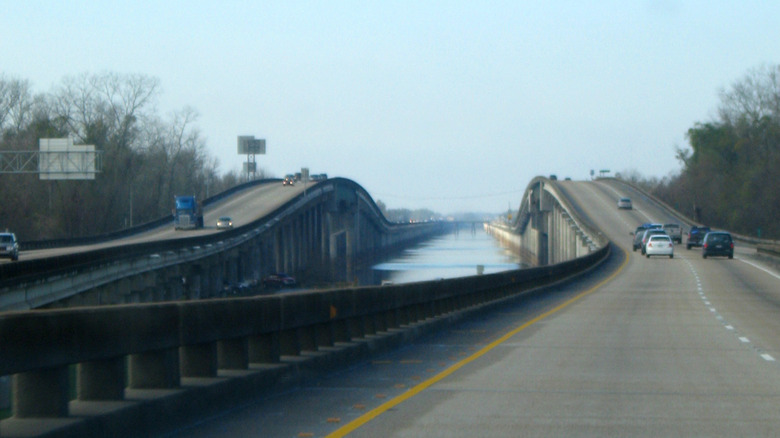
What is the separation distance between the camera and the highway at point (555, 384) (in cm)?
952

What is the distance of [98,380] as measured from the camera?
8.04 m

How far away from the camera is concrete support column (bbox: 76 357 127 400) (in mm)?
8008

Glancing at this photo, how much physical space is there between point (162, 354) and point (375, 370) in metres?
5.66

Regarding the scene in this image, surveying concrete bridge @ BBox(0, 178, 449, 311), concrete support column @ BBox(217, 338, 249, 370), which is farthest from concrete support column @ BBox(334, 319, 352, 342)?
concrete bridge @ BBox(0, 178, 449, 311)

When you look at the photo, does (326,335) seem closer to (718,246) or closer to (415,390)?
(415,390)

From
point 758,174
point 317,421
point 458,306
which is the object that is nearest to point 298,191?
point 758,174

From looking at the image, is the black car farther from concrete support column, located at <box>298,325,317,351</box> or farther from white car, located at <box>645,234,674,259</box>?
concrete support column, located at <box>298,325,317,351</box>

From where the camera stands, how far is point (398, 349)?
17594 mm

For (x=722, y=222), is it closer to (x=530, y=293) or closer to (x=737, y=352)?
(x=530, y=293)

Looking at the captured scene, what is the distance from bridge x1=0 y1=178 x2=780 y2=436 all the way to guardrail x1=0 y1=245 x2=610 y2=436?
0.05 ft

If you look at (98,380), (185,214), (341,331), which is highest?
(185,214)

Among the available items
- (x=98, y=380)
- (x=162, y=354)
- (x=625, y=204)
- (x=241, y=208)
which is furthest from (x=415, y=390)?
(x=625, y=204)

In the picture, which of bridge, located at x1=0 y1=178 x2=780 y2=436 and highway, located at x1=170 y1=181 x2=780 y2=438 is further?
highway, located at x1=170 y1=181 x2=780 y2=438

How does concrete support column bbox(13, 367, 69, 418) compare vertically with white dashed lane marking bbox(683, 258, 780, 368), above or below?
above
